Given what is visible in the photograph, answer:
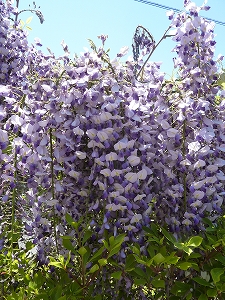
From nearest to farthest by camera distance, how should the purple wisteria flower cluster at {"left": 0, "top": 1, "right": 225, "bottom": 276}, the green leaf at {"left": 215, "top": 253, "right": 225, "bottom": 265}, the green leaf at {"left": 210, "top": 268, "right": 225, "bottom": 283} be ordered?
the green leaf at {"left": 210, "top": 268, "right": 225, "bottom": 283}
the green leaf at {"left": 215, "top": 253, "right": 225, "bottom": 265}
the purple wisteria flower cluster at {"left": 0, "top": 1, "right": 225, "bottom": 276}

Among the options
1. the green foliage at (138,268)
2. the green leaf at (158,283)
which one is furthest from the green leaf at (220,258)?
the green leaf at (158,283)

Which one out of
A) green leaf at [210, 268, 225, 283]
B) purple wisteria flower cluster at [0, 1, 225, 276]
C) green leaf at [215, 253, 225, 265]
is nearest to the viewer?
green leaf at [210, 268, 225, 283]

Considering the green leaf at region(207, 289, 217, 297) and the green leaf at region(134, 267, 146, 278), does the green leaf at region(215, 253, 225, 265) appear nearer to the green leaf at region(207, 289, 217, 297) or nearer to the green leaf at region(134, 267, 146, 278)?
the green leaf at region(207, 289, 217, 297)

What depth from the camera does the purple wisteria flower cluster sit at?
74.8 inches

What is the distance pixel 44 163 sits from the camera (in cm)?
206

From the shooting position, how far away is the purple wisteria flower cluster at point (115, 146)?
1.90 metres

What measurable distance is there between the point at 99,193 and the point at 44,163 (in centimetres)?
30

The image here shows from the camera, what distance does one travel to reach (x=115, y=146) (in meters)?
1.87

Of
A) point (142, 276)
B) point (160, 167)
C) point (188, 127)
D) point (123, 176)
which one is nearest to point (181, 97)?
point (188, 127)

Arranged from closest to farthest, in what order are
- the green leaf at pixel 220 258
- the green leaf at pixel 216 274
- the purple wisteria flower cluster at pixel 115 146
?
the green leaf at pixel 216 274, the green leaf at pixel 220 258, the purple wisteria flower cluster at pixel 115 146

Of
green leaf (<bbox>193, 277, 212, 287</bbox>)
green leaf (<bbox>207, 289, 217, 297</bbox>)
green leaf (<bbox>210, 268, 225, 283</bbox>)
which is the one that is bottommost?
green leaf (<bbox>207, 289, 217, 297</bbox>)

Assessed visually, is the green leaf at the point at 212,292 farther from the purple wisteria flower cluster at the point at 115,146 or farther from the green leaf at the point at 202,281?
the purple wisteria flower cluster at the point at 115,146

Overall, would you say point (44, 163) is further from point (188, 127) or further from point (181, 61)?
point (181, 61)

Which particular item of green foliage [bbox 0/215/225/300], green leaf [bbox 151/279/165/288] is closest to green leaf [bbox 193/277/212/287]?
green foliage [bbox 0/215/225/300]
